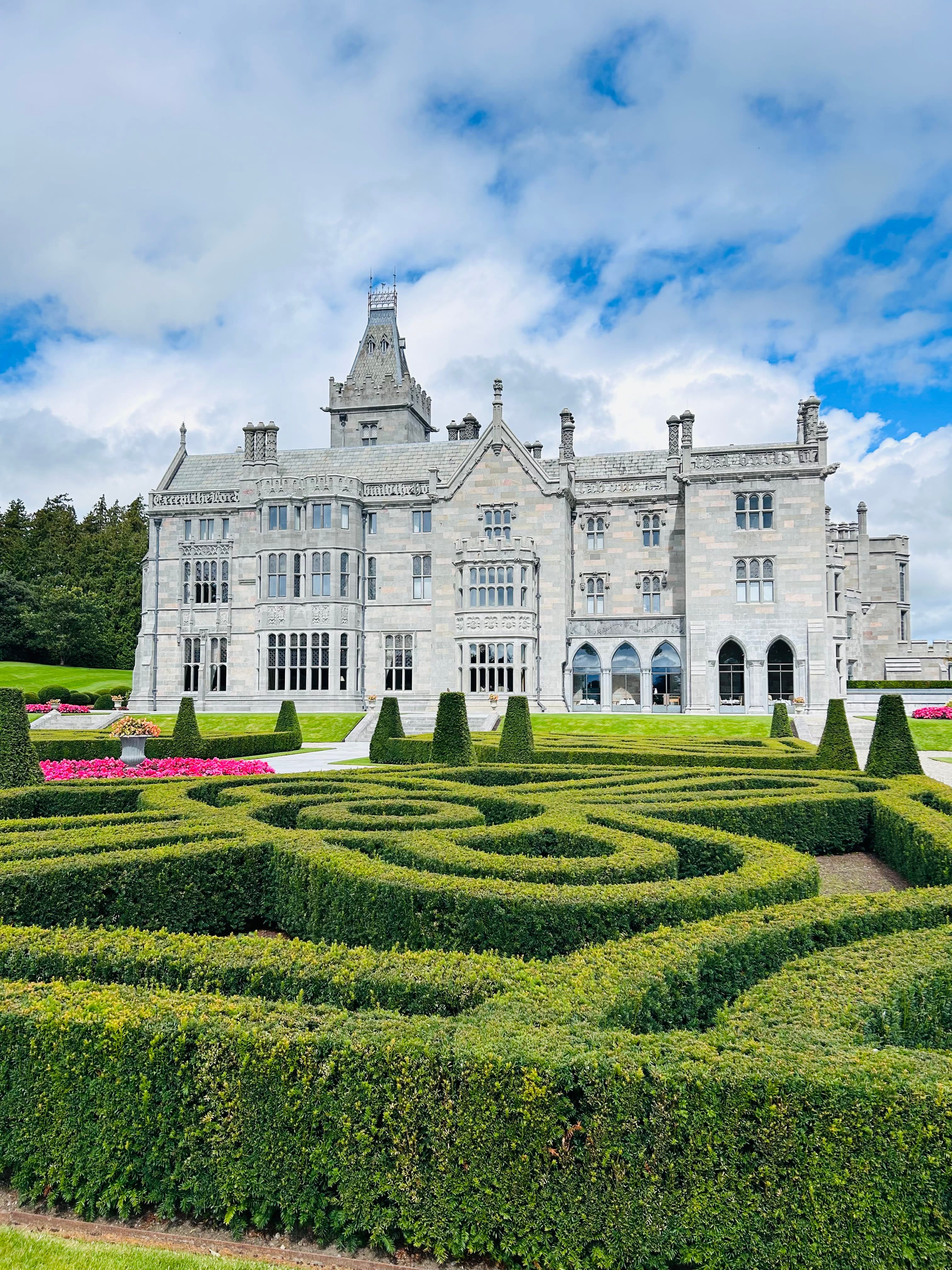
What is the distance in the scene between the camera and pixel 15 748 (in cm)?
1584

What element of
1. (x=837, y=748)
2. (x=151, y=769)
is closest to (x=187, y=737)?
(x=151, y=769)

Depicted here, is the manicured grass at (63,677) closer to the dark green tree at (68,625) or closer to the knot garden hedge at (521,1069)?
the dark green tree at (68,625)

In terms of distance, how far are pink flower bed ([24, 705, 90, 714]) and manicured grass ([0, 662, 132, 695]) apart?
49.4ft

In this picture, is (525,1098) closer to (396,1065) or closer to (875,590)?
(396,1065)

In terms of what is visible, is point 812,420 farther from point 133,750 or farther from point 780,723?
point 133,750

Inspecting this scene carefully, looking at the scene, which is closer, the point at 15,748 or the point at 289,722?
the point at 15,748

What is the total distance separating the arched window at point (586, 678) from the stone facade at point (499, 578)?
109 mm

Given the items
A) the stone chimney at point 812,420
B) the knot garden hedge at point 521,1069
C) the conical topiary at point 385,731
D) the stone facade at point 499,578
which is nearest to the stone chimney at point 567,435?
the stone facade at point 499,578

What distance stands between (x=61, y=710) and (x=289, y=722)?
16343 millimetres

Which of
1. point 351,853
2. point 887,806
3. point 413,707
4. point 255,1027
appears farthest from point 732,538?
point 255,1027

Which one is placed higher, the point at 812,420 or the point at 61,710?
the point at 812,420

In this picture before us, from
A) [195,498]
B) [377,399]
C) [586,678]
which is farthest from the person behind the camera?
[377,399]

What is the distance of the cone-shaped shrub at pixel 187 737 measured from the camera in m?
25.4

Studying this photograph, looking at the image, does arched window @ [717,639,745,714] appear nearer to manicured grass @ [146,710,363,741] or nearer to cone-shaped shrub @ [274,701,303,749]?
manicured grass @ [146,710,363,741]
